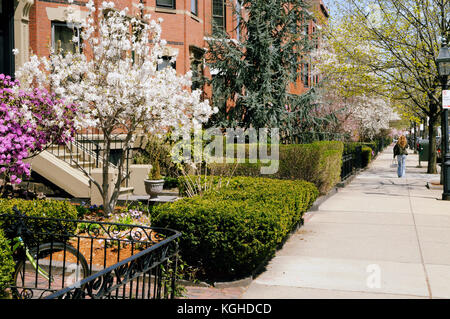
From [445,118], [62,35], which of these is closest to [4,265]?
[62,35]

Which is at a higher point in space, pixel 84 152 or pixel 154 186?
pixel 84 152

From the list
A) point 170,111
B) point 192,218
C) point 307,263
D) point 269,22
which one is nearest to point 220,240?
point 192,218

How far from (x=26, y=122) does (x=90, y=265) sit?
4.45m

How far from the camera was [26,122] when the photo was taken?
8.17 meters

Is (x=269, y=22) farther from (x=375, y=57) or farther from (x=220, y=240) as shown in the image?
(x=220, y=240)

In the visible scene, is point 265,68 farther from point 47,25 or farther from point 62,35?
point 47,25

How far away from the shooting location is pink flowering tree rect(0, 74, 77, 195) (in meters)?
7.94

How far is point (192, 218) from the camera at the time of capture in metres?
6.27

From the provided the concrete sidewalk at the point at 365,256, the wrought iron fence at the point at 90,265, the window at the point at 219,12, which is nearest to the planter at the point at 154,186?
the concrete sidewalk at the point at 365,256

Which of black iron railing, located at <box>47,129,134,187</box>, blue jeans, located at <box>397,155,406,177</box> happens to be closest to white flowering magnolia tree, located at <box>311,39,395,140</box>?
blue jeans, located at <box>397,155,406,177</box>

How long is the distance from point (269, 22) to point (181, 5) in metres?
3.60

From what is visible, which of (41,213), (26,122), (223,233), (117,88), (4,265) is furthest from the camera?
(117,88)

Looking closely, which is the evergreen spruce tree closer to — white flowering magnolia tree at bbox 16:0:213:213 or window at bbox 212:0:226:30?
window at bbox 212:0:226:30

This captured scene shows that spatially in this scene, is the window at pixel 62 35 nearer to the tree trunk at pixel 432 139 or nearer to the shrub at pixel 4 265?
the shrub at pixel 4 265
